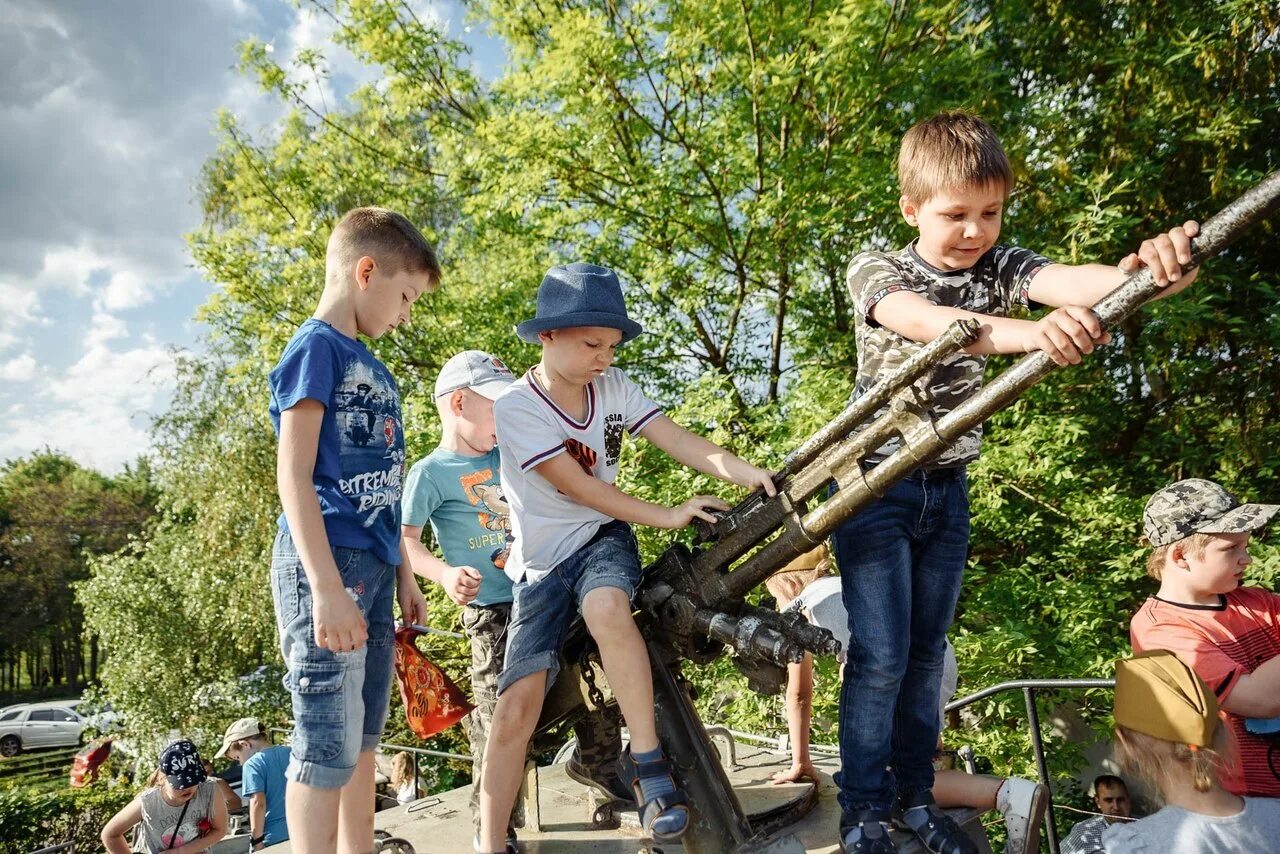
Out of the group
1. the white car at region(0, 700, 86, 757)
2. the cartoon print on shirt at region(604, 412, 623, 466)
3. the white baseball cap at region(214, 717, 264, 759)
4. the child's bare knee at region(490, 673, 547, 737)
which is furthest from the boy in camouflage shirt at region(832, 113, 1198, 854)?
the white car at region(0, 700, 86, 757)

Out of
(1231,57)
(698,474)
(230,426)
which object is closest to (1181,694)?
(698,474)

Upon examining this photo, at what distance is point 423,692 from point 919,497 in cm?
192

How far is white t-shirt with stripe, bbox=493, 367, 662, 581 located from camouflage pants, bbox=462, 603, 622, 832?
0.40m

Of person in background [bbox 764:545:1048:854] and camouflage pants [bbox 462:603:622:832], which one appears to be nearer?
person in background [bbox 764:545:1048:854]

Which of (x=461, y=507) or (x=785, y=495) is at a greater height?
(x=461, y=507)

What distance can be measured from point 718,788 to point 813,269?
6.13 metres

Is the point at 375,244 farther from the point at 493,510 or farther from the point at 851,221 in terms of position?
the point at 851,221

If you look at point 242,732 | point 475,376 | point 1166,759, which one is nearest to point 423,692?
point 475,376

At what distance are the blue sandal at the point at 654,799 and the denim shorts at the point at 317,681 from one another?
2.30ft

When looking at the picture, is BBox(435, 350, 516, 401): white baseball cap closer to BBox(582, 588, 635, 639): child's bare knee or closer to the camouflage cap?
BBox(582, 588, 635, 639): child's bare knee

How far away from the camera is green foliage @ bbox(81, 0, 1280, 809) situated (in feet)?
21.3

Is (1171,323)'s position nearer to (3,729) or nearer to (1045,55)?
(1045,55)

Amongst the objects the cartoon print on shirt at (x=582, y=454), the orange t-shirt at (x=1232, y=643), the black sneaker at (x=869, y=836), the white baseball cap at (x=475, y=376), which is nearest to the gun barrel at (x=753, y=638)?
the black sneaker at (x=869, y=836)

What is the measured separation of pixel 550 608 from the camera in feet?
8.77
